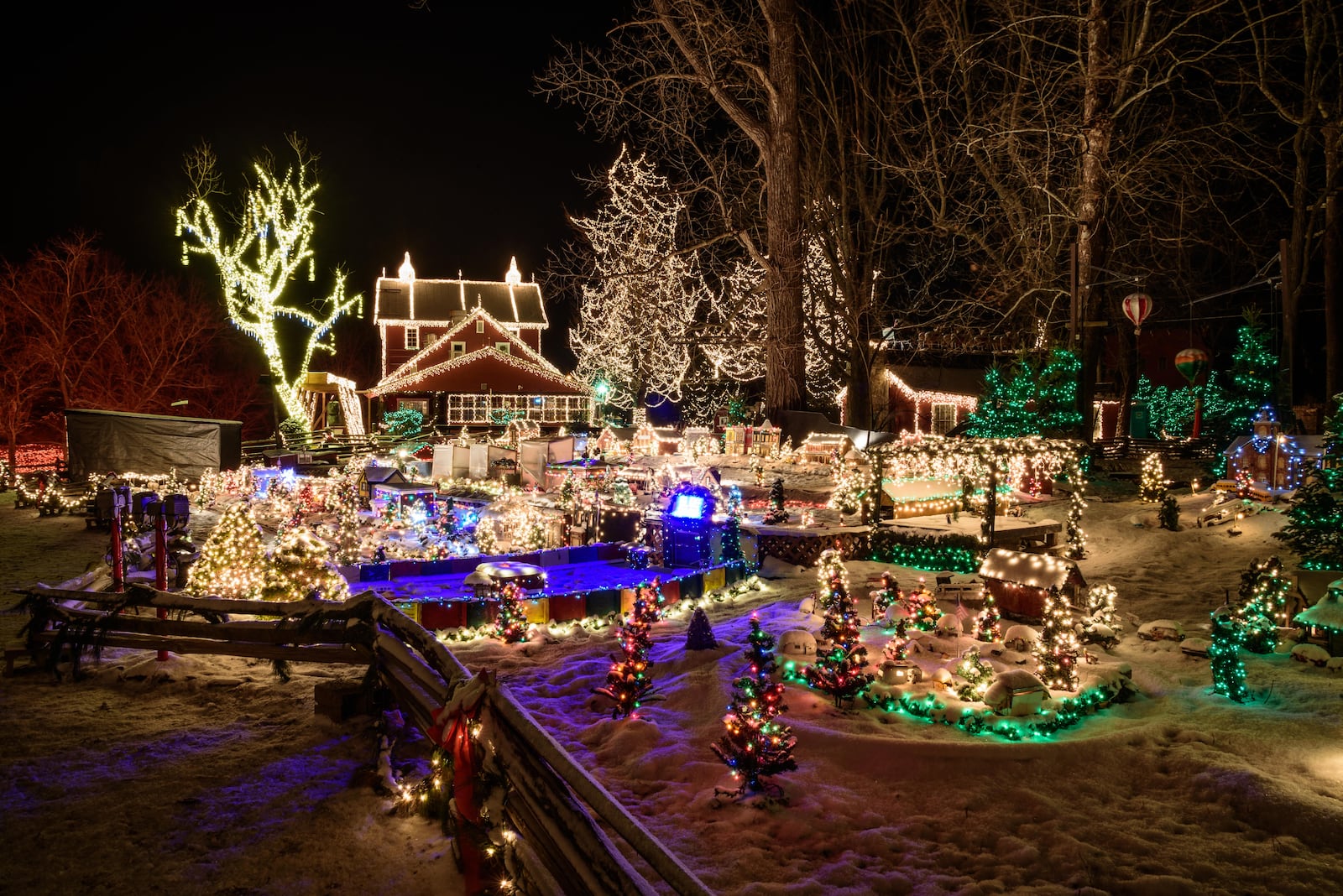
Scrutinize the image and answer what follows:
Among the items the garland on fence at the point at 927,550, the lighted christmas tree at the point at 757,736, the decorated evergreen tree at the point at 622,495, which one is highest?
the decorated evergreen tree at the point at 622,495

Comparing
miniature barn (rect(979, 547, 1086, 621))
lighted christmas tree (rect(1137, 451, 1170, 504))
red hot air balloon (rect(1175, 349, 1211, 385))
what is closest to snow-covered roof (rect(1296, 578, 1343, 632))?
miniature barn (rect(979, 547, 1086, 621))

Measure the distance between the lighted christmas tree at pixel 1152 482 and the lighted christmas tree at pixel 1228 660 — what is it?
34.1 ft

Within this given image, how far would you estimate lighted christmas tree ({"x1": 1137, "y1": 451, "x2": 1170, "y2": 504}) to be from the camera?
17.0 meters

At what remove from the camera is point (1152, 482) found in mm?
17125

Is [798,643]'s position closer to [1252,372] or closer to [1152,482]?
[1152,482]

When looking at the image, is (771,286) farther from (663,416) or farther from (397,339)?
(397,339)

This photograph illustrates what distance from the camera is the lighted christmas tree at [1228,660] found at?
7.59m

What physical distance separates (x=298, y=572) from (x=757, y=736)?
20.5 ft

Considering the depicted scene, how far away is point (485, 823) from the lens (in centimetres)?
473

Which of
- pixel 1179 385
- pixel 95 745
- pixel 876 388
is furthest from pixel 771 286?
pixel 1179 385

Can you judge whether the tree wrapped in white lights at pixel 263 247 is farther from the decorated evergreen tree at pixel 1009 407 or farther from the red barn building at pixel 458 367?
the decorated evergreen tree at pixel 1009 407

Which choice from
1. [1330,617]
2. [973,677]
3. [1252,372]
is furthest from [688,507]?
[1252,372]

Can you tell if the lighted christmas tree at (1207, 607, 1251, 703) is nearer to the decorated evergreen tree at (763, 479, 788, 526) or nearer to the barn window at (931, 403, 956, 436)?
the decorated evergreen tree at (763, 479, 788, 526)

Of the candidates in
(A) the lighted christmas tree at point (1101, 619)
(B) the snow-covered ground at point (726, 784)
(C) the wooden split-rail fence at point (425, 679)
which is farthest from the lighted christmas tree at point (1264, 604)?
(C) the wooden split-rail fence at point (425, 679)
